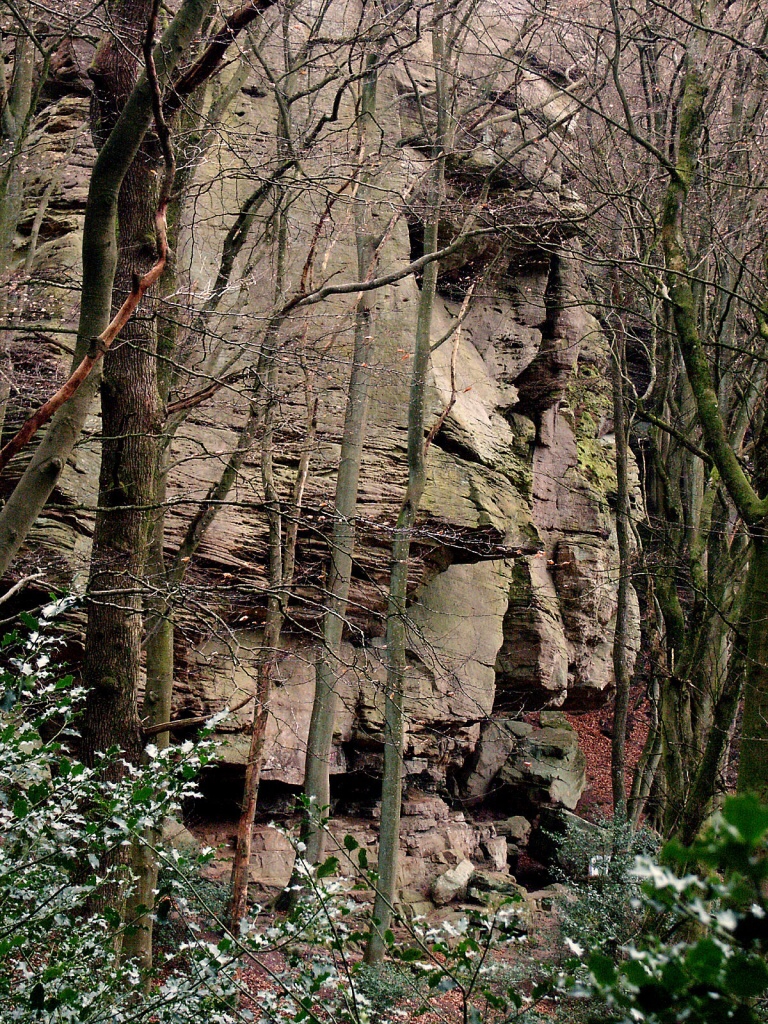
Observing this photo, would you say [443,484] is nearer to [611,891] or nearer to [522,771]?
[522,771]

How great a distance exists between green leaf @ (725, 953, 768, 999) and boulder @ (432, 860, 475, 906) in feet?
38.6

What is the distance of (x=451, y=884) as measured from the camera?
11.7 metres

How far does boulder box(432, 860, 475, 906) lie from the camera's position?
11.6 meters

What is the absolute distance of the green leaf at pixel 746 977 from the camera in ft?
2.81

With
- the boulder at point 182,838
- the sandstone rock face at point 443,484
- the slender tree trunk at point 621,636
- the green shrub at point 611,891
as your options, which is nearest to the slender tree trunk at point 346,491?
the sandstone rock face at point 443,484

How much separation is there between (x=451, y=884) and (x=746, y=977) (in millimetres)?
Answer: 11900

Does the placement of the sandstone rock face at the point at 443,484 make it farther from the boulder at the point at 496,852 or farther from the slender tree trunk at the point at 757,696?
the slender tree trunk at the point at 757,696

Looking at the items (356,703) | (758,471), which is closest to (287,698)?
(356,703)

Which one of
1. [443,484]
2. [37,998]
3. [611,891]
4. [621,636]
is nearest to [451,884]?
[611,891]

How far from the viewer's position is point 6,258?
27.3 ft

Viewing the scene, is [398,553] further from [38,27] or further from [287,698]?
[38,27]

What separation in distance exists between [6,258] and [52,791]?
739 cm

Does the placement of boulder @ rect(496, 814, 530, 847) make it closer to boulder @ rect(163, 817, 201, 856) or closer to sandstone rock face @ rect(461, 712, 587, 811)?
sandstone rock face @ rect(461, 712, 587, 811)

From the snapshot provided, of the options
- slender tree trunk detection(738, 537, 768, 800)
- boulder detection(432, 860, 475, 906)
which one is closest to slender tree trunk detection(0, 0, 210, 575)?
slender tree trunk detection(738, 537, 768, 800)
